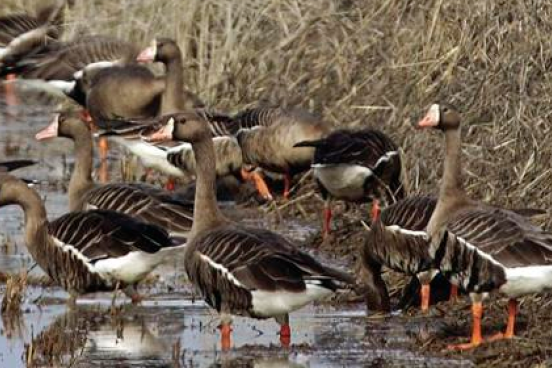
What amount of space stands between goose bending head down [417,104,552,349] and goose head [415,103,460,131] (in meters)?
0.43

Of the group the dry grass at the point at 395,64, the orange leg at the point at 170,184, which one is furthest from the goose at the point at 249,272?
the orange leg at the point at 170,184

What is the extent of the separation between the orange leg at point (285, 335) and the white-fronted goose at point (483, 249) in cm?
105

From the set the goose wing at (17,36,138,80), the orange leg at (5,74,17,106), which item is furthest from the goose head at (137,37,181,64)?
the orange leg at (5,74,17,106)

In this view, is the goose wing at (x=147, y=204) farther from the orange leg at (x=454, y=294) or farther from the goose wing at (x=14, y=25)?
the goose wing at (x=14, y=25)

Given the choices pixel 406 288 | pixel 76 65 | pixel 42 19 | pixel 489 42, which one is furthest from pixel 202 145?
pixel 42 19

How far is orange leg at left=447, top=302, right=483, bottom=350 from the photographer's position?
10.1 m

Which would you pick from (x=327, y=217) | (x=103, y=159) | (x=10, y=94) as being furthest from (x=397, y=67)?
(x=10, y=94)

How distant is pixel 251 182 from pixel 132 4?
4567 millimetres

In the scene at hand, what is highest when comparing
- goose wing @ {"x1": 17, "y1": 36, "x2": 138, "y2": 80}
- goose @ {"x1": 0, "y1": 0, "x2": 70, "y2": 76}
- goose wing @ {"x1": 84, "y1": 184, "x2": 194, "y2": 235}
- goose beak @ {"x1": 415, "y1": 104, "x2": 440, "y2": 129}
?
goose @ {"x1": 0, "y1": 0, "x2": 70, "y2": 76}

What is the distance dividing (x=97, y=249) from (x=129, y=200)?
1248 millimetres

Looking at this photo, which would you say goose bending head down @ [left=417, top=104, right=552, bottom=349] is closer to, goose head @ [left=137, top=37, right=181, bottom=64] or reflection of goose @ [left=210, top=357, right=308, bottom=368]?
reflection of goose @ [left=210, top=357, right=308, bottom=368]

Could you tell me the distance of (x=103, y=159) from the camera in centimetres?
1798

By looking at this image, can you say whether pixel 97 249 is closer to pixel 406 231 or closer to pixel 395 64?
pixel 406 231

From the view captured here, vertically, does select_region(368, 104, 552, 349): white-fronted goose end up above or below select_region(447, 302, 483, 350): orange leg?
above
